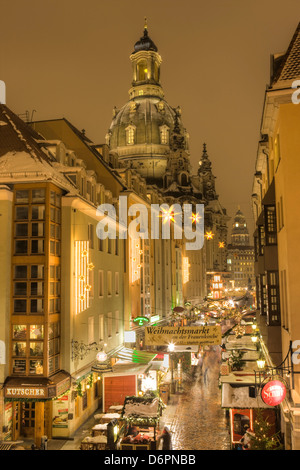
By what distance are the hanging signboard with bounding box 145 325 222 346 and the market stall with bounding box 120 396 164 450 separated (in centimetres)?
424

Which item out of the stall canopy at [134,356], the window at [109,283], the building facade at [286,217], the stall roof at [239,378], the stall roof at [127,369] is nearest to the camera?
the building facade at [286,217]

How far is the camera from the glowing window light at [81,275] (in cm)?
2394

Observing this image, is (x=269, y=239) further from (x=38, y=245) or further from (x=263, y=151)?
(x=38, y=245)

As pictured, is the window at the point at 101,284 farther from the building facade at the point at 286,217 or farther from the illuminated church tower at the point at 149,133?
the illuminated church tower at the point at 149,133

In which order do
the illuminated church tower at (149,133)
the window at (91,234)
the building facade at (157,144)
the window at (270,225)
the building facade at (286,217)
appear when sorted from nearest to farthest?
the building facade at (286,217) → the window at (270,225) → the window at (91,234) → the building facade at (157,144) → the illuminated church tower at (149,133)

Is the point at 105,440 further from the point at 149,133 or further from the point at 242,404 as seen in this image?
the point at 149,133

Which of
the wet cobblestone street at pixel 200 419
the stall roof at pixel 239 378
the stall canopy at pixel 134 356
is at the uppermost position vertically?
the stall roof at pixel 239 378

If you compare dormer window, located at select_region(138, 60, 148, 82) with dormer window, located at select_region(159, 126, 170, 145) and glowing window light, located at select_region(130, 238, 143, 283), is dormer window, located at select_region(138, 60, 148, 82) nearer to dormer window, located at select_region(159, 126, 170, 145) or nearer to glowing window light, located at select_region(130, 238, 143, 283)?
dormer window, located at select_region(159, 126, 170, 145)

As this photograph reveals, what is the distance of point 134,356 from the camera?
29953 millimetres

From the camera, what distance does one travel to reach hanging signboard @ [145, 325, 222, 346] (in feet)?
76.0

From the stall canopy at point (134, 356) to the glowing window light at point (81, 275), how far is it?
19.2ft

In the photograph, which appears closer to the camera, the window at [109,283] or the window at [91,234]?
the window at [91,234]

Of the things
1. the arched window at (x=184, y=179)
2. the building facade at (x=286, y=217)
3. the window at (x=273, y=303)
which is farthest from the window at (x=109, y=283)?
the arched window at (x=184, y=179)

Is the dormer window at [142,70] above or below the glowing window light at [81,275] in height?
above
